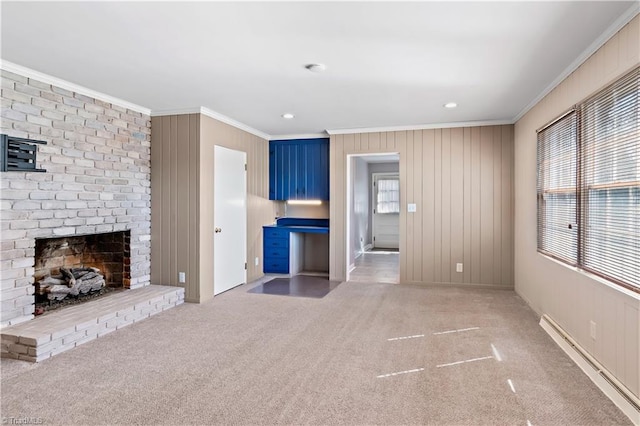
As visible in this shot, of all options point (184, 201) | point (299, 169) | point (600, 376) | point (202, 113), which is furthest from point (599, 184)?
point (299, 169)

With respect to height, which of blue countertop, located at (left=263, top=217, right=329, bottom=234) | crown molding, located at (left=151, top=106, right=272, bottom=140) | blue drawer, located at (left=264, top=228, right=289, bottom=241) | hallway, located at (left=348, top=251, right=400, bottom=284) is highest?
crown molding, located at (left=151, top=106, right=272, bottom=140)

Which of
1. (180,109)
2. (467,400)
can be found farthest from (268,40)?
(467,400)

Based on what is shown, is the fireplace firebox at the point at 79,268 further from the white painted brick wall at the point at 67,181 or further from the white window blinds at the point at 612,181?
the white window blinds at the point at 612,181

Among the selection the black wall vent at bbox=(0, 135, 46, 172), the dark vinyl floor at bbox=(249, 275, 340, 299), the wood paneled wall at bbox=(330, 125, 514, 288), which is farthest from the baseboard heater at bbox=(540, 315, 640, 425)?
the black wall vent at bbox=(0, 135, 46, 172)

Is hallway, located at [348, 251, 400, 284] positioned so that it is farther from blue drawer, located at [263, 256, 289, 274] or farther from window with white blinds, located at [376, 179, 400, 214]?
window with white blinds, located at [376, 179, 400, 214]

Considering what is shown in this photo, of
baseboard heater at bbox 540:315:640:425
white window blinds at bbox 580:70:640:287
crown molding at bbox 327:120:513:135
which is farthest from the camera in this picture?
crown molding at bbox 327:120:513:135

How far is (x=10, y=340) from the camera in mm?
3031

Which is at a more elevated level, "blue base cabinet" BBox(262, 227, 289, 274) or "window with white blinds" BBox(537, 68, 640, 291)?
"window with white blinds" BBox(537, 68, 640, 291)

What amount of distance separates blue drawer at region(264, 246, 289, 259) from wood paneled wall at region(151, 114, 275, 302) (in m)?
1.56

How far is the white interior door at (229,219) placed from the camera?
5.10 meters

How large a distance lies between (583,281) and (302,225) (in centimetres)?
446

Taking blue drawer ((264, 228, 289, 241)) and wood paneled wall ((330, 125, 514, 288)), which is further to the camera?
blue drawer ((264, 228, 289, 241))

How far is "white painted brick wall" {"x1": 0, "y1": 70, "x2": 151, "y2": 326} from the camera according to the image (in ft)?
10.8

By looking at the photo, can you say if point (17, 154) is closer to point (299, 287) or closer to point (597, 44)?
point (299, 287)
